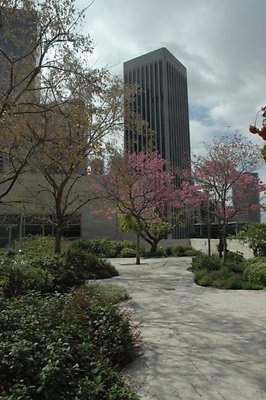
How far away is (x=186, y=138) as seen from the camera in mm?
28406

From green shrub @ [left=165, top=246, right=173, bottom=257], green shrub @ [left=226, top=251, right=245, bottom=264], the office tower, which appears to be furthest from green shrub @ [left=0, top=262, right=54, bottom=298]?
green shrub @ [left=165, top=246, right=173, bottom=257]

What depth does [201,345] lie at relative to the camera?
17.4 ft

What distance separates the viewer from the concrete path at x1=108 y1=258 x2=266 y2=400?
3872mm

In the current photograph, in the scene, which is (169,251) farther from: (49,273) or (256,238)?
(49,273)

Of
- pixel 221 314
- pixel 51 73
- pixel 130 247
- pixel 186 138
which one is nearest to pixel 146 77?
pixel 186 138

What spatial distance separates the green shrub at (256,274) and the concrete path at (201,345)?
1.04 m

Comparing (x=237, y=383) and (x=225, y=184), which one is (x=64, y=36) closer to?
(x=237, y=383)

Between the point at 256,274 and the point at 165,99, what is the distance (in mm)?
15421

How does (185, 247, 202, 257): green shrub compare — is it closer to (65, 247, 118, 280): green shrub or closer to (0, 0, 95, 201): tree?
(65, 247, 118, 280): green shrub

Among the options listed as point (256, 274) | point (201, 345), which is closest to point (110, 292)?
point (201, 345)

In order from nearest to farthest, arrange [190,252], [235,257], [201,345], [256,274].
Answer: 1. [201,345]
2. [256,274]
3. [235,257]
4. [190,252]

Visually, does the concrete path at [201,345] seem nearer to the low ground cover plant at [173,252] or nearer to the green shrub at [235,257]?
the green shrub at [235,257]

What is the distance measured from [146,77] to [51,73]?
42.3ft

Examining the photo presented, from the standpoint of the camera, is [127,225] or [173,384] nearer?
[173,384]
